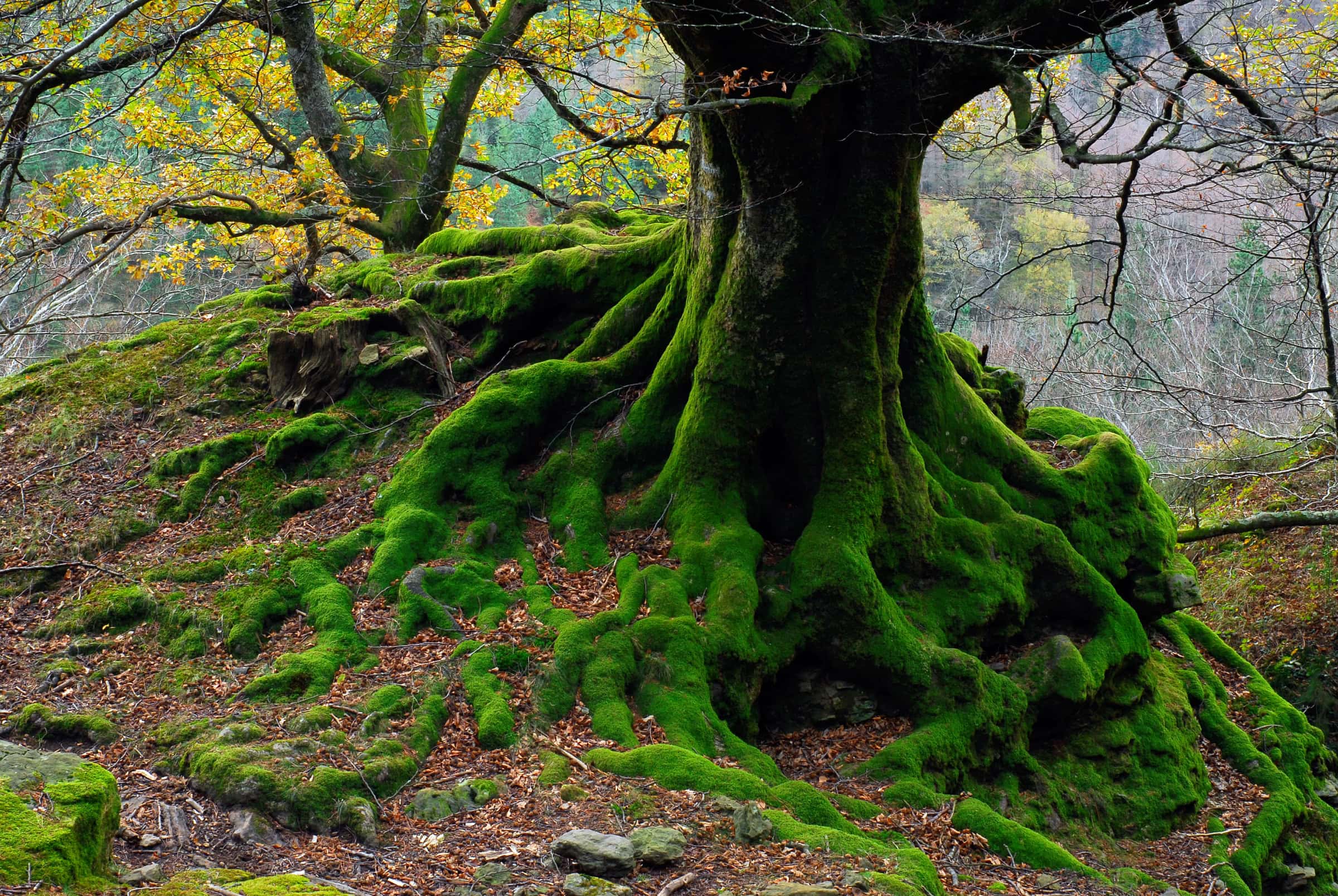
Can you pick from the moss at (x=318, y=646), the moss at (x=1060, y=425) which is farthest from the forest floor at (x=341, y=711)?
the moss at (x=1060, y=425)

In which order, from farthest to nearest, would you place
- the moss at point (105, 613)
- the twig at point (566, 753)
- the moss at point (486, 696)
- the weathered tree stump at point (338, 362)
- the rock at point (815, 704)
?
the weathered tree stump at point (338, 362) < the rock at point (815, 704) < the moss at point (105, 613) < the moss at point (486, 696) < the twig at point (566, 753)

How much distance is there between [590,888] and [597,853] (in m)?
0.21

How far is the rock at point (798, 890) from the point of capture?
4.19 meters

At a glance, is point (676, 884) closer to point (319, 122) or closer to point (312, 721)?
point (312, 721)

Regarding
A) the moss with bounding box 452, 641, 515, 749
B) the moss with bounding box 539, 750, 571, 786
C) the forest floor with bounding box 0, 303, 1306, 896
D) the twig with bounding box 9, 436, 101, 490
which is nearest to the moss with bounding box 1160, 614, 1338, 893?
the forest floor with bounding box 0, 303, 1306, 896

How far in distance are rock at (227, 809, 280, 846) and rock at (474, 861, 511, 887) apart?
1.05m

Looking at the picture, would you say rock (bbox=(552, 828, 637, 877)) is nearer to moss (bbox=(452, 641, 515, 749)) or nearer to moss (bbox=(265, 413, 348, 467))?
moss (bbox=(452, 641, 515, 749))

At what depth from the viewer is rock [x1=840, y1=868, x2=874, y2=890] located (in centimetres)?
447

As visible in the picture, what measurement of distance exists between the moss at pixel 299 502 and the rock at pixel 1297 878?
8919mm

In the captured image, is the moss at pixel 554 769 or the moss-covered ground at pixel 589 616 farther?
the moss-covered ground at pixel 589 616

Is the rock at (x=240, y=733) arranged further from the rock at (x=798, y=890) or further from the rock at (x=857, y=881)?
the rock at (x=857, y=881)

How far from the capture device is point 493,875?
4277 millimetres

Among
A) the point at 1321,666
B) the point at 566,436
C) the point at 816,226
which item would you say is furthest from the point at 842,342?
the point at 1321,666

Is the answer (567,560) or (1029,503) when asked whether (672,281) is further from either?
(1029,503)
